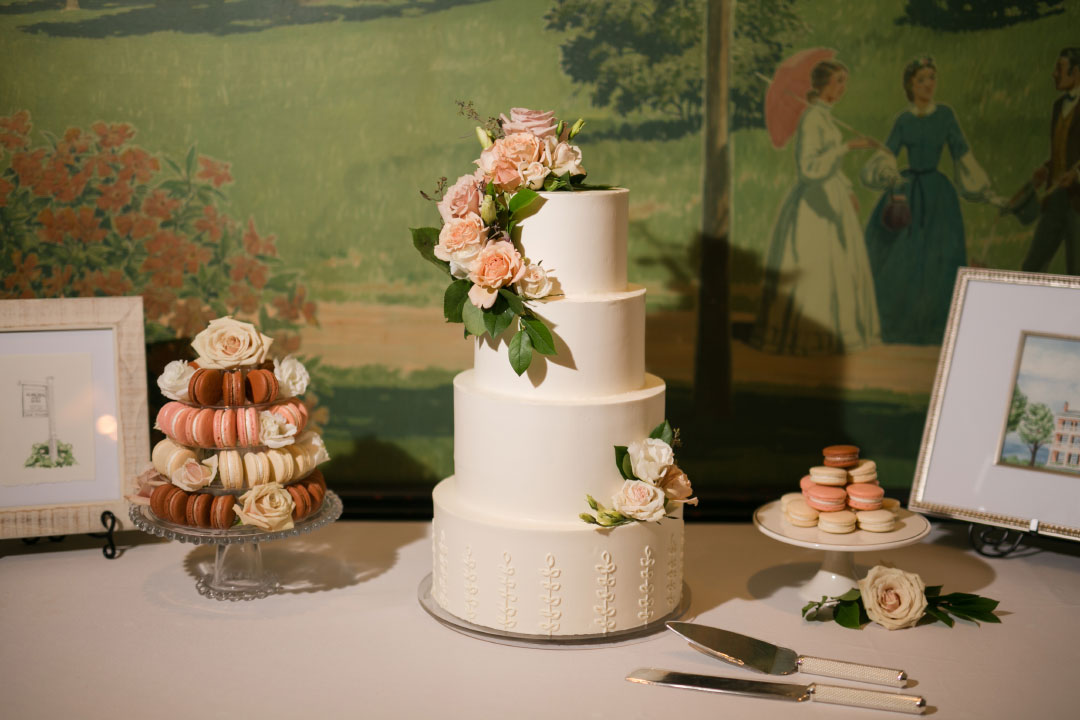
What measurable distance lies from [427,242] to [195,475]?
56cm

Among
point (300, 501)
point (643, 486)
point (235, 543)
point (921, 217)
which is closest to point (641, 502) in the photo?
point (643, 486)

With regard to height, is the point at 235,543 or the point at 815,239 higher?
the point at 815,239

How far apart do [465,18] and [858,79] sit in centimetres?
81

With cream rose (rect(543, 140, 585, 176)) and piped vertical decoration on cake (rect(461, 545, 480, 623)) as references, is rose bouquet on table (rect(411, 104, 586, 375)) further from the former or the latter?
piped vertical decoration on cake (rect(461, 545, 480, 623))

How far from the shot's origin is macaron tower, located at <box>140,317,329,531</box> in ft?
6.05

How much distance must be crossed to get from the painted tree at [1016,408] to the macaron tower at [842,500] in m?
0.35

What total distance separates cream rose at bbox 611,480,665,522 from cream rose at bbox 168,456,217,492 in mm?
695

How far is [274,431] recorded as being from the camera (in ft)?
6.08

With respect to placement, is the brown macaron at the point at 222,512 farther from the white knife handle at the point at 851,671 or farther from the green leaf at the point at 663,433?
the white knife handle at the point at 851,671

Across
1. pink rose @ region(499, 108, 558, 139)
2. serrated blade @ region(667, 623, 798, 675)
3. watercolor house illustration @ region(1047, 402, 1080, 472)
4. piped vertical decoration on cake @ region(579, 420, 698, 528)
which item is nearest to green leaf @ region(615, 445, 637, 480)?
piped vertical decoration on cake @ region(579, 420, 698, 528)

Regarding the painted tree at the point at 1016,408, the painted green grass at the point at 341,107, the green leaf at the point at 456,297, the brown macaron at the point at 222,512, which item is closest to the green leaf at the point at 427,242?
the green leaf at the point at 456,297

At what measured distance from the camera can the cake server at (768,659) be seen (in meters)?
1.61

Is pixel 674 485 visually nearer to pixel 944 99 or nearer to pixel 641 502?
pixel 641 502

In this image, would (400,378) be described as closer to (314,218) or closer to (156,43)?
A: (314,218)
